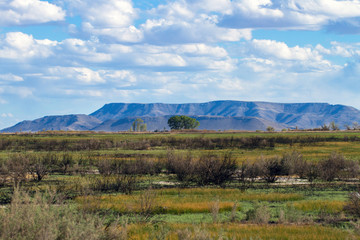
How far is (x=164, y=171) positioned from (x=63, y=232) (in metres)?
29.1

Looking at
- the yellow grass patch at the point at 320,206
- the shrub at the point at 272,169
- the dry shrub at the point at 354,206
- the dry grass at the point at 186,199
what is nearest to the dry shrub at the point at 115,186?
the dry grass at the point at 186,199

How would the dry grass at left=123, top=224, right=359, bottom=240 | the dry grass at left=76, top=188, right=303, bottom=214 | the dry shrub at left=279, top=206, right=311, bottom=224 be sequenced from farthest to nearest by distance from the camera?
the dry grass at left=76, top=188, right=303, bottom=214
the dry shrub at left=279, top=206, right=311, bottom=224
the dry grass at left=123, top=224, right=359, bottom=240

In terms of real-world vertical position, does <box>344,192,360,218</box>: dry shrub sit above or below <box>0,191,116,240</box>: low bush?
below

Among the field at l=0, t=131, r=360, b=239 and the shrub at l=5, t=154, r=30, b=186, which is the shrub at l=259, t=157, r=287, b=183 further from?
the shrub at l=5, t=154, r=30, b=186

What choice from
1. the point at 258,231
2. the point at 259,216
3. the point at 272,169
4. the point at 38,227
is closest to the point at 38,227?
the point at 38,227

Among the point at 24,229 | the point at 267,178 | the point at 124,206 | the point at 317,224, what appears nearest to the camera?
the point at 24,229

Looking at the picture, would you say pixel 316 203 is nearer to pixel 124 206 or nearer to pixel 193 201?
pixel 193 201

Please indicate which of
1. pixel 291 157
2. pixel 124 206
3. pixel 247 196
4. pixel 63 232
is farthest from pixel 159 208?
pixel 291 157

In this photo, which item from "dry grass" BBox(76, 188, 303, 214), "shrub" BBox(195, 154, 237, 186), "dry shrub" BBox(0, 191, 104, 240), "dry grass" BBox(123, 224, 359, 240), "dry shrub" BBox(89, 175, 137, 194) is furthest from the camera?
"shrub" BBox(195, 154, 237, 186)

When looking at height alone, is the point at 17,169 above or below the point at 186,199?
above

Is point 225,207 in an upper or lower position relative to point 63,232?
lower

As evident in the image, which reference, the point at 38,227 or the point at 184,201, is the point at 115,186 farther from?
the point at 38,227

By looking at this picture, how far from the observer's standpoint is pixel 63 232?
30.8ft

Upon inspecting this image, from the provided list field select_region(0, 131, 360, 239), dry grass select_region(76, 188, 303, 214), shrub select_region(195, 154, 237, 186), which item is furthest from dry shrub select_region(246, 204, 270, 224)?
shrub select_region(195, 154, 237, 186)
